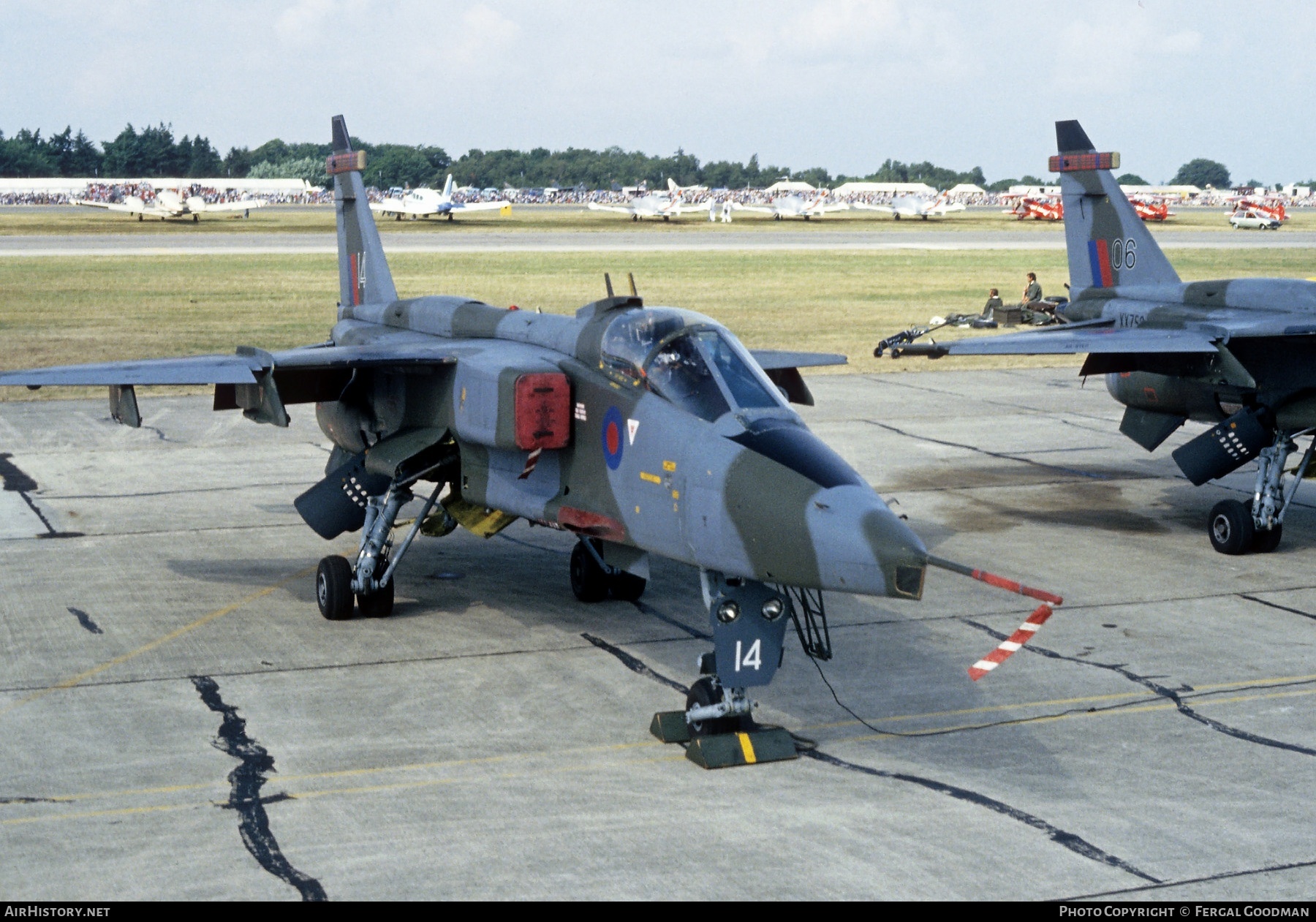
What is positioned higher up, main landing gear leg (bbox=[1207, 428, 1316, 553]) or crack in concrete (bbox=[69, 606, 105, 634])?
main landing gear leg (bbox=[1207, 428, 1316, 553])

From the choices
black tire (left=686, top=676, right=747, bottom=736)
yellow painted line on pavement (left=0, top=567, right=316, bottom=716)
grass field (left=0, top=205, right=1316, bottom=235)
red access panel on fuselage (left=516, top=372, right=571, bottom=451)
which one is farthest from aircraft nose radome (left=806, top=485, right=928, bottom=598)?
grass field (left=0, top=205, right=1316, bottom=235)

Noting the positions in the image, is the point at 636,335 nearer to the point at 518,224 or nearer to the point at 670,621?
the point at 670,621

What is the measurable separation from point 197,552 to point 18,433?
9.08 metres

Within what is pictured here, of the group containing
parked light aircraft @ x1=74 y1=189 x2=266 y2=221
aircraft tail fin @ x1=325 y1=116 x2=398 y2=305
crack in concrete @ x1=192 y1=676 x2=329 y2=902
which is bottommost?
crack in concrete @ x1=192 y1=676 x2=329 y2=902

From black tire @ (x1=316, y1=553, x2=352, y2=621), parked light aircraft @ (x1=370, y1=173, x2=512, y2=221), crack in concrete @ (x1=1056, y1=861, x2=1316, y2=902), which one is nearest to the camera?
crack in concrete @ (x1=1056, y1=861, x2=1316, y2=902)

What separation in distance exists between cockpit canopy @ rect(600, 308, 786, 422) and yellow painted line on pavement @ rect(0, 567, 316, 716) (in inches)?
201

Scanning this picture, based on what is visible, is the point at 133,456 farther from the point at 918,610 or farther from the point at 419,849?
the point at 419,849

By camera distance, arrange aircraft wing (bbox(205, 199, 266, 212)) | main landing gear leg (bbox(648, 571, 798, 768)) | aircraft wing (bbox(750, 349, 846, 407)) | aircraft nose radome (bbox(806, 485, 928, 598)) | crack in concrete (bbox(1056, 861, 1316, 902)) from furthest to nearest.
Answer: aircraft wing (bbox(205, 199, 266, 212)) → aircraft wing (bbox(750, 349, 846, 407)) → main landing gear leg (bbox(648, 571, 798, 768)) → aircraft nose radome (bbox(806, 485, 928, 598)) → crack in concrete (bbox(1056, 861, 1316, 902))

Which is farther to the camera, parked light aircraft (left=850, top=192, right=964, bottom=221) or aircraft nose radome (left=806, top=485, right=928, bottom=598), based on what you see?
parked light aircraft (left=850, top=192, right=964, bottom=221)

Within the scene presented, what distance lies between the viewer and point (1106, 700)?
11.5 metres

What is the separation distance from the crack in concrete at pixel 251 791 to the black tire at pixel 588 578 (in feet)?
13.2

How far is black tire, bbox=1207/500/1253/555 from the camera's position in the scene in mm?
16375

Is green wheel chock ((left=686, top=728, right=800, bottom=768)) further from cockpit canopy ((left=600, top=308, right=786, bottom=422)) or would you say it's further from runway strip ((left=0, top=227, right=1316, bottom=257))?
runway strip ((left=0, top=227, right=1316, bottom=257))

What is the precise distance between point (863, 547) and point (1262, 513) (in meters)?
9.35
